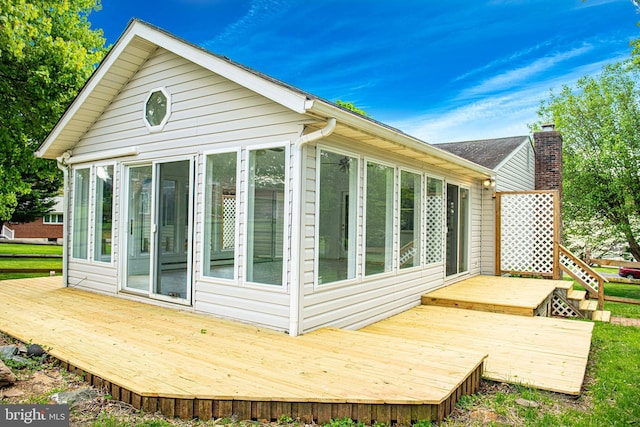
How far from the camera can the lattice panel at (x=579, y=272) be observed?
8.88 metres

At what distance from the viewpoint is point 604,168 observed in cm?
1341

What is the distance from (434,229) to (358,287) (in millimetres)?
2746

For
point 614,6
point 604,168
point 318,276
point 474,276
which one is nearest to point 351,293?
point 318,276

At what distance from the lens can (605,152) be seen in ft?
42.9

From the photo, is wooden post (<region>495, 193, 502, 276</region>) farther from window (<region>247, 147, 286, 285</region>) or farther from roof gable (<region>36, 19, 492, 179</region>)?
window (<region>247, 147, 286, 285</region>)

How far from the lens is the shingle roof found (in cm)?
1071

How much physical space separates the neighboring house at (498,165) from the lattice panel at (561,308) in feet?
6.34

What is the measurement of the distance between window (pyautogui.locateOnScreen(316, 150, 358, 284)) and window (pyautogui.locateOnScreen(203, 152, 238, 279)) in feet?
3.35

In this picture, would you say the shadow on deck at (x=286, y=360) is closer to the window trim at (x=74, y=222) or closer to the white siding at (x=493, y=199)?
the window trim at (x=74, y=222)

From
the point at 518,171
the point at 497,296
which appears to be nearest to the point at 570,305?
the point at 497,296

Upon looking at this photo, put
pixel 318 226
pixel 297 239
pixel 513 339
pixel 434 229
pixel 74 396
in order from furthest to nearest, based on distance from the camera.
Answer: pixel 434 229, pixel 513 339, pixel 318 226, pixel 297 239, pixel 74 396

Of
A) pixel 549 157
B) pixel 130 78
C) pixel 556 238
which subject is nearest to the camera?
pixel 130 78

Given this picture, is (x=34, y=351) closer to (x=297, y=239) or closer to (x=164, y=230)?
(x=164, y=230)

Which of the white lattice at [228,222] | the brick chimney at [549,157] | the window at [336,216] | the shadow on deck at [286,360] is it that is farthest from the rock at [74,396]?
the brick chimney at [549,157]
